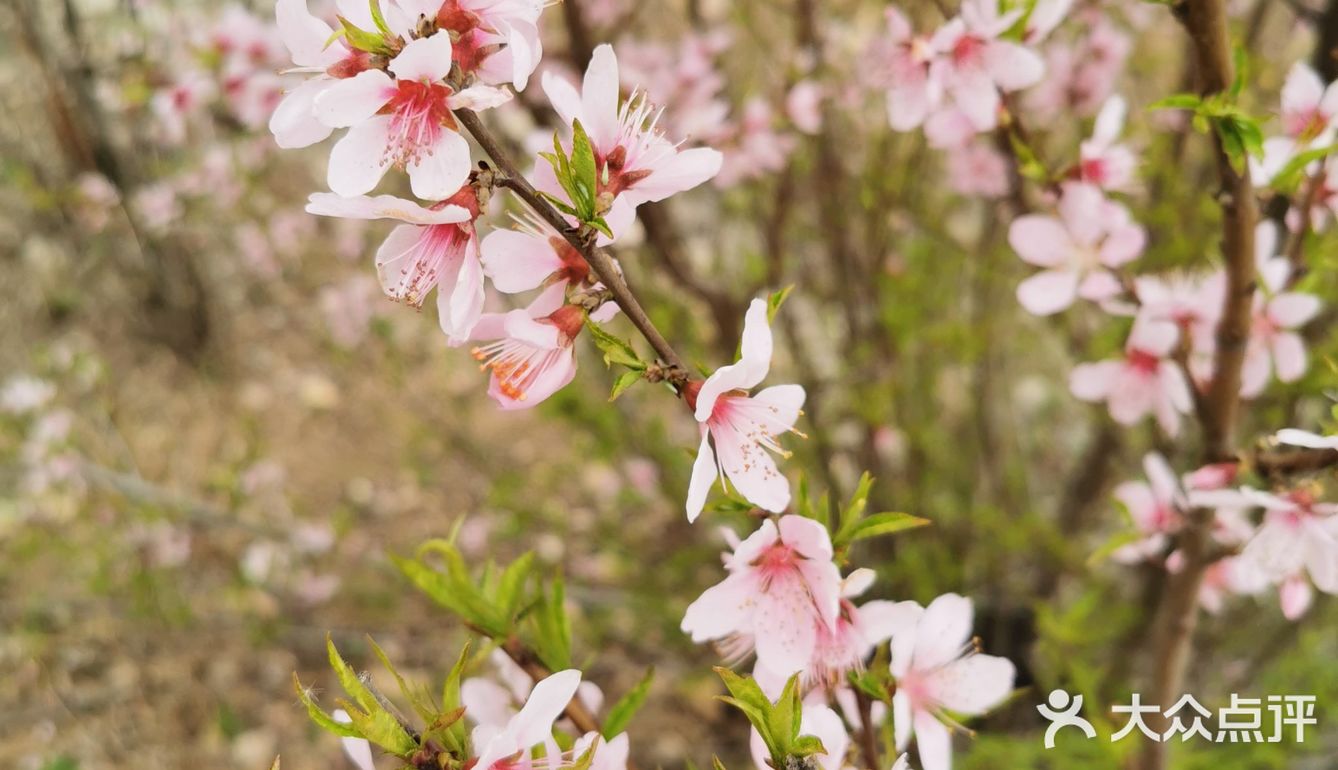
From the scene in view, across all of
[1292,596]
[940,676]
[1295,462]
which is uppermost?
[1295,462]

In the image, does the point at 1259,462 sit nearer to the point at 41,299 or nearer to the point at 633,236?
the point at 633,236

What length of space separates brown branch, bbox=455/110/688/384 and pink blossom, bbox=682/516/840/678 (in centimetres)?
20

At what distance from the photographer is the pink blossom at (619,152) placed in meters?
0.75

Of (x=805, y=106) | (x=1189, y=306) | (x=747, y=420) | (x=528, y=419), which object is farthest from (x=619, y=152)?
(x=528, y=419)

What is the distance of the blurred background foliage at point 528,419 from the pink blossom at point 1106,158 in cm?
37

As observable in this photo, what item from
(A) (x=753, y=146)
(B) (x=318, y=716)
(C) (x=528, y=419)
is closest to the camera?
(B) (x=318, y=716)

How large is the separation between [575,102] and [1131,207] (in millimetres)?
1913

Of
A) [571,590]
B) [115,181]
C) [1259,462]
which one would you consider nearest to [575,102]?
[1259,462]

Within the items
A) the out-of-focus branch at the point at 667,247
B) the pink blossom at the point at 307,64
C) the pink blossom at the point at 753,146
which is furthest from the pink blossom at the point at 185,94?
the pink blossom at the point at 307,64

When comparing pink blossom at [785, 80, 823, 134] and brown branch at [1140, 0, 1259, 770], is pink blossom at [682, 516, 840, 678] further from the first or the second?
pink blossom at [785, 80, 823, 134]

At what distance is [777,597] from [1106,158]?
0.82m

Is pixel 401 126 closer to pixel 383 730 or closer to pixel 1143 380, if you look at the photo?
pixel 383 730

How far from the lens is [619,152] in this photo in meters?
0.81

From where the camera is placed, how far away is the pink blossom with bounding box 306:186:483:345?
2.38 ft
